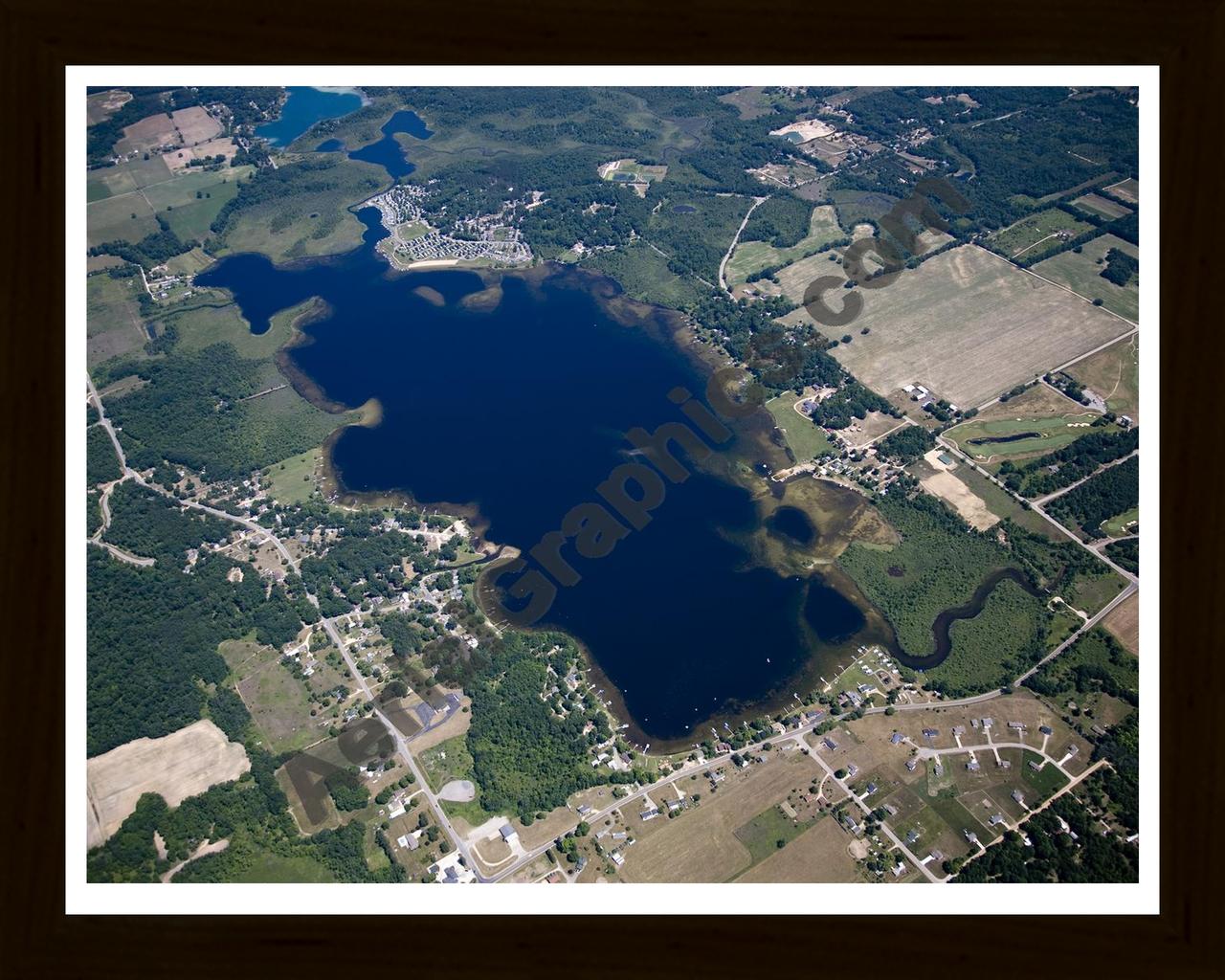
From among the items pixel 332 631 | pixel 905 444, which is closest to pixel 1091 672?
pixel 905 444

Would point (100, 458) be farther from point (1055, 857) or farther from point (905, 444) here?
point (1055, 857)

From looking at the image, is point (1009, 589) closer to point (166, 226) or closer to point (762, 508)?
point (762, 508)

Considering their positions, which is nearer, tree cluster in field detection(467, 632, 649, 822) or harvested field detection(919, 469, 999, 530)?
tree cluster in field detection(467, 632, 649, 822)

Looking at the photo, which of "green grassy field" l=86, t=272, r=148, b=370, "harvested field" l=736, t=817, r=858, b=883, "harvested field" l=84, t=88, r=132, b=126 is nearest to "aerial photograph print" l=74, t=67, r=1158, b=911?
"harvested field" l=736, t=817, r=858, b=883

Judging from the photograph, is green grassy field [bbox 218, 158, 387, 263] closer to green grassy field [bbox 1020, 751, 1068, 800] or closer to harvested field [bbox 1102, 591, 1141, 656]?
harvested field [bbox 1102, 591, 1141, 656]

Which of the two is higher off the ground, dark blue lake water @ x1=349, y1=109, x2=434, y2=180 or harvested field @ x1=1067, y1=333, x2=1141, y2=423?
harvested field @ x1=1067, y1=333, x2=1141, y2=423

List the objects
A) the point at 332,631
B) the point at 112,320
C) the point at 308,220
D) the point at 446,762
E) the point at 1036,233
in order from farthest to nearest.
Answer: the point at 308,220 < the point at 1036,233 < the point at 112,320 < the point at 332,631 < the point at 446,762

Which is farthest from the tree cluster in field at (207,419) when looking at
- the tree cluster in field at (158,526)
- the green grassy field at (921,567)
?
the green grassy field at (921,567)
